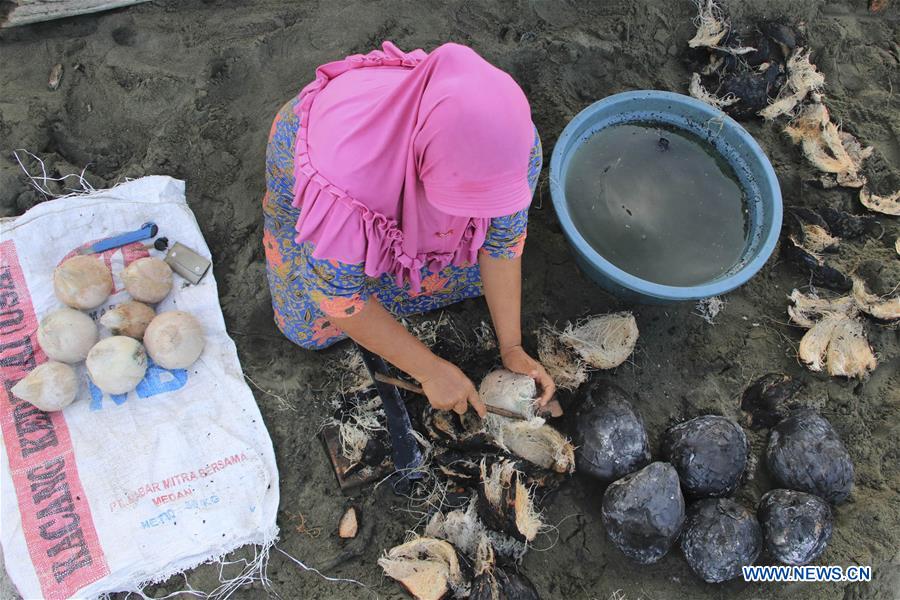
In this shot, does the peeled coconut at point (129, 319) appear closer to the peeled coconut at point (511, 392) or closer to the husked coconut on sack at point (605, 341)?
the peeled coconut at point (511, 392)

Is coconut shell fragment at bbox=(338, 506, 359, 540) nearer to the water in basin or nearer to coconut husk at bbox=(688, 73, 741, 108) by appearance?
the water in basin

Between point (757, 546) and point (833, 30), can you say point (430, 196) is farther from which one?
point (833, 30)

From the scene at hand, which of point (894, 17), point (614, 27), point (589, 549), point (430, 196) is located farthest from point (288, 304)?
point (894, 17)

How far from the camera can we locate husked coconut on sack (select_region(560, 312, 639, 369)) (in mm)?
2553

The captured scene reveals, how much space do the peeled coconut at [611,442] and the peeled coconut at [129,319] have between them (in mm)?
1875

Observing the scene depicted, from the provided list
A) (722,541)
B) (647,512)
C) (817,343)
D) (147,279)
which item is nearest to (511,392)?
(647,512)

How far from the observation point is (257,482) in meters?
2.41

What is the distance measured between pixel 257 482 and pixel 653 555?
1.57m

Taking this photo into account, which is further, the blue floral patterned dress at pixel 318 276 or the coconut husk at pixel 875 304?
the coconut husk at pixel 875 304

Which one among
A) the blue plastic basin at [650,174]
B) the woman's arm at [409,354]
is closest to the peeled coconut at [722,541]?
the blue plastic basin at [650,174]

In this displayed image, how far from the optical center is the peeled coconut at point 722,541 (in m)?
2.16

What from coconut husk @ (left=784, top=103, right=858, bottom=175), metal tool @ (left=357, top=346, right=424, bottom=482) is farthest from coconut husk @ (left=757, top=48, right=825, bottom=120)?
metal tool @ (left=357, top=346, right=424, bottom=482)

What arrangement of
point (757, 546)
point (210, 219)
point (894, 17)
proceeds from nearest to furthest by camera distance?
point (757, 546), point (210, 219), point (894, 17)

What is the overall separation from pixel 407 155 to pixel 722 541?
1797 millimetres
